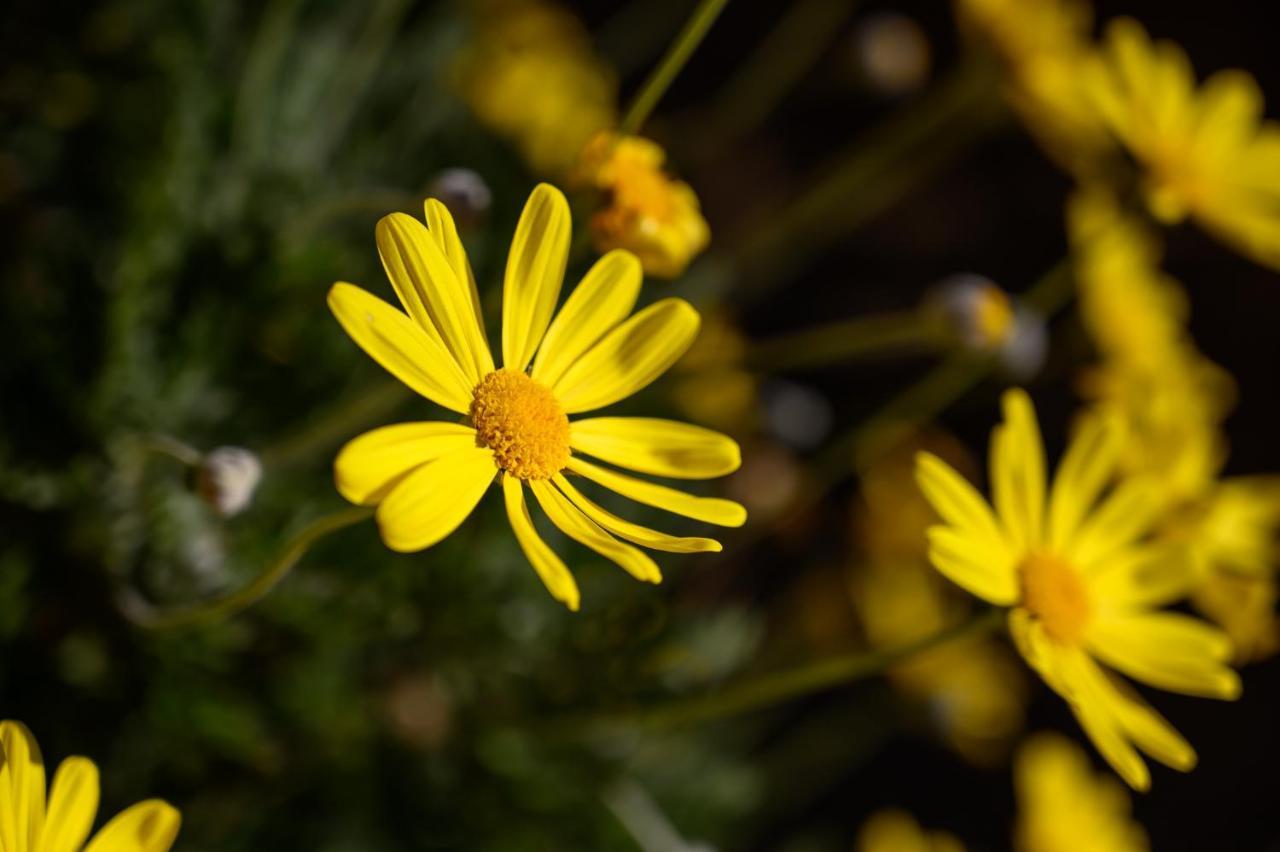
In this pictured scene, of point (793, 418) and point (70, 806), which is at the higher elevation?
point (793, 418)

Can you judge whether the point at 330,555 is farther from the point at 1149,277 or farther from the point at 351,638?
the point at 1149,277

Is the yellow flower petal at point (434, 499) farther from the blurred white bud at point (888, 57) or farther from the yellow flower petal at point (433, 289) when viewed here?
the blurred white bud at point (888, 57)

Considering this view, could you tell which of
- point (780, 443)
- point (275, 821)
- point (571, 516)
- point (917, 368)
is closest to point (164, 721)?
point (275, 821)

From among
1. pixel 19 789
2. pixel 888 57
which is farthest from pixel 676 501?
pixel 888 57

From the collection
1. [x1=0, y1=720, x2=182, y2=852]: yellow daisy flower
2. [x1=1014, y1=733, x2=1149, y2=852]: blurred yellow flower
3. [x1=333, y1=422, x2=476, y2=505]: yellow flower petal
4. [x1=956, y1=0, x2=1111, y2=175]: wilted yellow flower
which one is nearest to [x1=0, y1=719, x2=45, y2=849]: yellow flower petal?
[x1=0, y1=720, x2=182, y2=852]: yellow daisy flower

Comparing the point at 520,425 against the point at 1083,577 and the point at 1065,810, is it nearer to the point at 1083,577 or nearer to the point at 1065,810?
the point at 1083,577

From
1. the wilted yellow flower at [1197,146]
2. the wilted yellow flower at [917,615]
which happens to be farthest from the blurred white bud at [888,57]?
the wilted yellow flower at [917,615]
